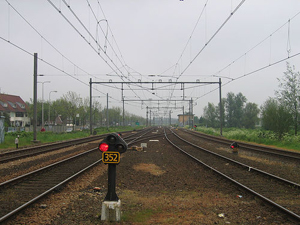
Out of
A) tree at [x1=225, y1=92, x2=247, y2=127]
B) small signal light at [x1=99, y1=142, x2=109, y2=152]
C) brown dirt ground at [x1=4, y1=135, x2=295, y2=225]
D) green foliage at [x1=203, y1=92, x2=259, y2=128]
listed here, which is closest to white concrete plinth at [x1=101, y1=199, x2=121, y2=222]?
brown dirt ground at [x1=4, y1=135, x2=295, y2=225]

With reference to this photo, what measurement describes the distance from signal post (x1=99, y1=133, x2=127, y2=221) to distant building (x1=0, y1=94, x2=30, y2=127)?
66873 mm

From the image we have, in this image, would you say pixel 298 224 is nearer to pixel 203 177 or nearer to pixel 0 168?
pixel 203 177

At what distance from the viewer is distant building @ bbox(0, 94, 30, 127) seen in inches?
2611

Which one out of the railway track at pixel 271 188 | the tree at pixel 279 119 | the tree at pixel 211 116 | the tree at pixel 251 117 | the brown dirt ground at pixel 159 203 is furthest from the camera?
the tree at pixel 211 116

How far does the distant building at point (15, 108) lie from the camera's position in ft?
218

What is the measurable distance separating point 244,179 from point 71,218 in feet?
21.0

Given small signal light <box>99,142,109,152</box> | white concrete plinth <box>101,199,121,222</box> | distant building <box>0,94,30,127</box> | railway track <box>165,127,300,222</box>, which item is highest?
distant building <box>0,94,30,127</box>

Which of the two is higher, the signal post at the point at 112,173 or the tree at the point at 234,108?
the tree at the point at 234,108

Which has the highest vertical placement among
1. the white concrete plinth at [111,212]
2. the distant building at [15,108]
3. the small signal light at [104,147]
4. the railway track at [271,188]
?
the distant building at [15,108]

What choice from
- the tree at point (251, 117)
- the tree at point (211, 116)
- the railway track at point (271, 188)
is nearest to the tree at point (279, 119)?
the railway track at point (271, 188)

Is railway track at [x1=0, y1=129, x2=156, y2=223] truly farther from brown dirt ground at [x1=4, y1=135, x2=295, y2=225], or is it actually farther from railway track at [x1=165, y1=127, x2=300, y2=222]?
railway track at [x1=165, y1=127, x2=300, y2=222]

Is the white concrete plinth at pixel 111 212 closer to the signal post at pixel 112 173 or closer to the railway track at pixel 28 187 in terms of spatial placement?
the signal post at pixel 112 173

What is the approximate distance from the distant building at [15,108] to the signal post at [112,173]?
219ft

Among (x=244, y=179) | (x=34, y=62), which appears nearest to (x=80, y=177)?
(x=244, y=179)
